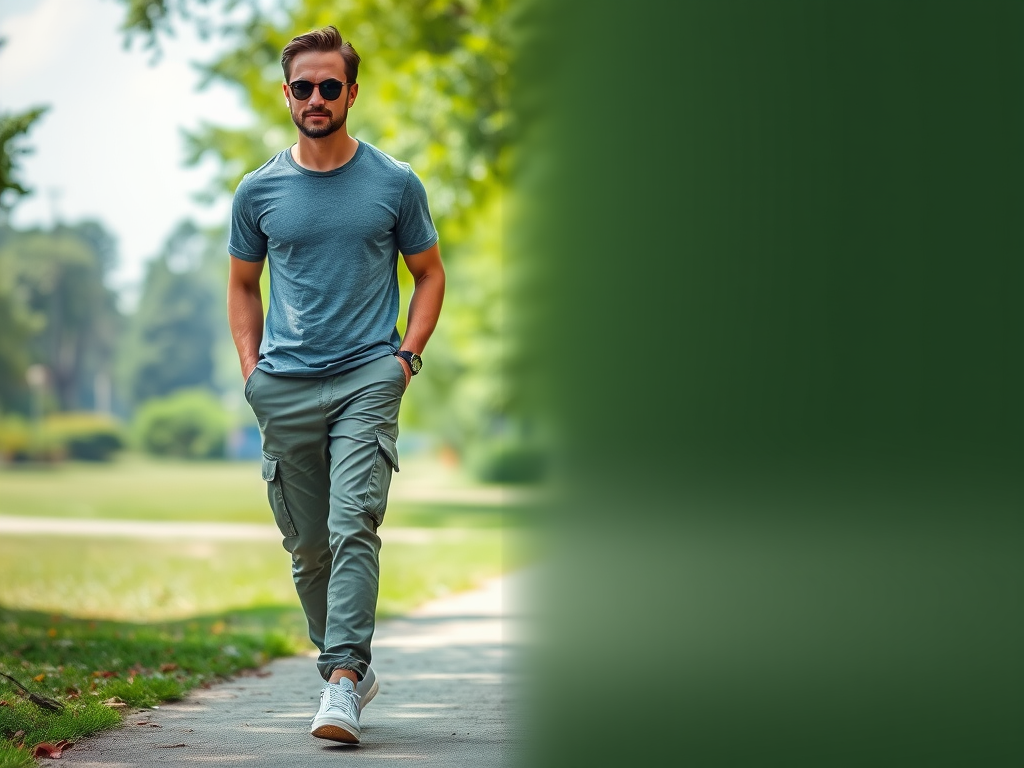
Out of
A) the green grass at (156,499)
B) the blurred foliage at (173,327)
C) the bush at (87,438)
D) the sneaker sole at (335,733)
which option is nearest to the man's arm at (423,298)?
the sneaker sole at (335,733)

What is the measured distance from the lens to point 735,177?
62.7 inches

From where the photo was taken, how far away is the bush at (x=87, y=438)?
50.8 meters

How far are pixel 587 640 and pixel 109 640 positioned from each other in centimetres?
519

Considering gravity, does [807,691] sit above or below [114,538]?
above

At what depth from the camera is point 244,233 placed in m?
4.40

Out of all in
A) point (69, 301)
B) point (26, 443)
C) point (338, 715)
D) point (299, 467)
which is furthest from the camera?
point (69, 301)

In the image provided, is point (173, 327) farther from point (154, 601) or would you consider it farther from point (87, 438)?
point (154, 601)

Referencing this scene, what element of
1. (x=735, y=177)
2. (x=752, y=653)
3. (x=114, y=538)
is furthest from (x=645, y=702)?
(x=114, y=538)

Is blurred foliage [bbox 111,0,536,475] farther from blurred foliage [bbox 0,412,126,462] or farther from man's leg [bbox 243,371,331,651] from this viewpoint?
blurred foliage [bbox 0,412,126,462]

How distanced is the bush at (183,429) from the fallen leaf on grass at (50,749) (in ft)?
180

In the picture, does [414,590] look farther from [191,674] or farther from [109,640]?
[191,674]

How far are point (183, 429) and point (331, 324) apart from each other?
5675cm

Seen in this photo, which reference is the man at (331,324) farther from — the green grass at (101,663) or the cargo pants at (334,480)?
the green grass at (101,663)

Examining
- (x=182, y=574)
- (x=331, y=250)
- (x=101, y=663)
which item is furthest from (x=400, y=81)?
(x=331, y=250)
